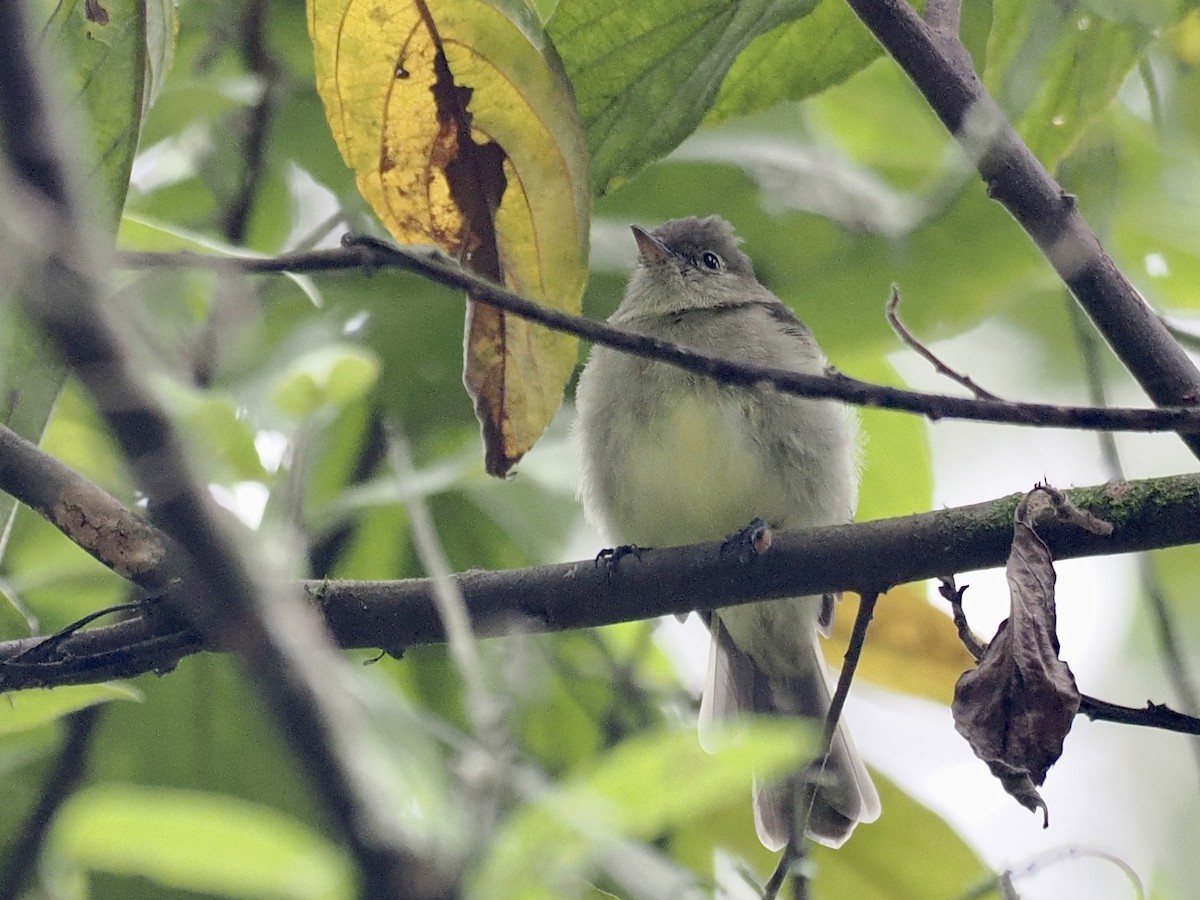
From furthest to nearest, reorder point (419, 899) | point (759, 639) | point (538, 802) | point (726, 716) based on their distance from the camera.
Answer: point (759, 639) < point (726, 716) < point (538, 802) < point (419, 899)

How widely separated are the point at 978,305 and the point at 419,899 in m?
2.89

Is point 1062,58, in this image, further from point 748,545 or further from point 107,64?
point 107,64

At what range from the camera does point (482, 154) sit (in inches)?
91.7

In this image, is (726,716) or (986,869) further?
(726,716)

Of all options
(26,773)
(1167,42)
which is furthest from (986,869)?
(26,773)

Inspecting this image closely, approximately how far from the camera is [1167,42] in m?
2.98

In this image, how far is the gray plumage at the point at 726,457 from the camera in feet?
13.1

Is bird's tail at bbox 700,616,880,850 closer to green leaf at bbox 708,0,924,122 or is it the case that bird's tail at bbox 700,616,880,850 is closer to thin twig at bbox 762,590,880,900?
thin twig at bbox 762,590,880,900

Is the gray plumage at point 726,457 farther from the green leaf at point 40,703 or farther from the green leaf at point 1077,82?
the green leaf at point 40,703

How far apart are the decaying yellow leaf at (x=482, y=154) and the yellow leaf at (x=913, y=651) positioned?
1.34 meters

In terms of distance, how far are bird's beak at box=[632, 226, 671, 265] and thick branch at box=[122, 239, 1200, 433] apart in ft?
8.74

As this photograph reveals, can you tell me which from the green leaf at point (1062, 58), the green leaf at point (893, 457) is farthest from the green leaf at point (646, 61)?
the green leaf at point (893, 457)

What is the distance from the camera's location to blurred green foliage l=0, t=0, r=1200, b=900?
231cm

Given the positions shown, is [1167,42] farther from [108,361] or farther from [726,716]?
[108,361]
